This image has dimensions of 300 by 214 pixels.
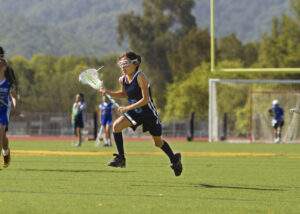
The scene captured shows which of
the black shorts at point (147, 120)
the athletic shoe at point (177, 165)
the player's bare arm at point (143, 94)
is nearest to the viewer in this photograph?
the player's bare arm at point (143, 94)

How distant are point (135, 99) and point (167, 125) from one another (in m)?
46.8

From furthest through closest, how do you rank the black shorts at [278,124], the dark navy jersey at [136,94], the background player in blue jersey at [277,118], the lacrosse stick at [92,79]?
1. the black shorts at [278,124]
2. the background player in blue jersey at [277,118]
3. the lacrosse stick at [92,79]
4. the dark navy jersey at [136,94]

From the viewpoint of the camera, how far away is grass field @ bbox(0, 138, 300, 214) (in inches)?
432

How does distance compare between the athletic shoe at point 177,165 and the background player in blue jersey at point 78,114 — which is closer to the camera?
the athletic shoe at point 177,165

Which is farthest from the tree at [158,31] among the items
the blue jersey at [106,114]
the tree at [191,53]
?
the blue jersey at [106,114]

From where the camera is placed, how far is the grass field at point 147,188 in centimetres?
Result: 1098

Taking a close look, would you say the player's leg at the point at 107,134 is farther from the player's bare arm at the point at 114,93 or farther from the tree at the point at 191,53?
the tree at the point at 191,53

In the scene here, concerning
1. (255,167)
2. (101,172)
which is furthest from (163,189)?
(255,167)

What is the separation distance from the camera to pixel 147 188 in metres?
13.7

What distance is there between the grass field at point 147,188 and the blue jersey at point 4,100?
909mm

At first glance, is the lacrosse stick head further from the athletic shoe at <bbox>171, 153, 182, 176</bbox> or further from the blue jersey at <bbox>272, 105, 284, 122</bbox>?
the blue jersey at <bbox>272, 105, 284, 122</bbox>

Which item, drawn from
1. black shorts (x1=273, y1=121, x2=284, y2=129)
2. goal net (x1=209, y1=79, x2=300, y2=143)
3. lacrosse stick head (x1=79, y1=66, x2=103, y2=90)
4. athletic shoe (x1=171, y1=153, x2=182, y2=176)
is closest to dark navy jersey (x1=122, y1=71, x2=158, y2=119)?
lacrosse stick head (x1=79, y1=66, x2=103, y2=90)

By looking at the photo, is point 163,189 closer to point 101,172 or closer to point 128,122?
point 128,122

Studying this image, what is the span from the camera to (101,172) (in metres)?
17.3
